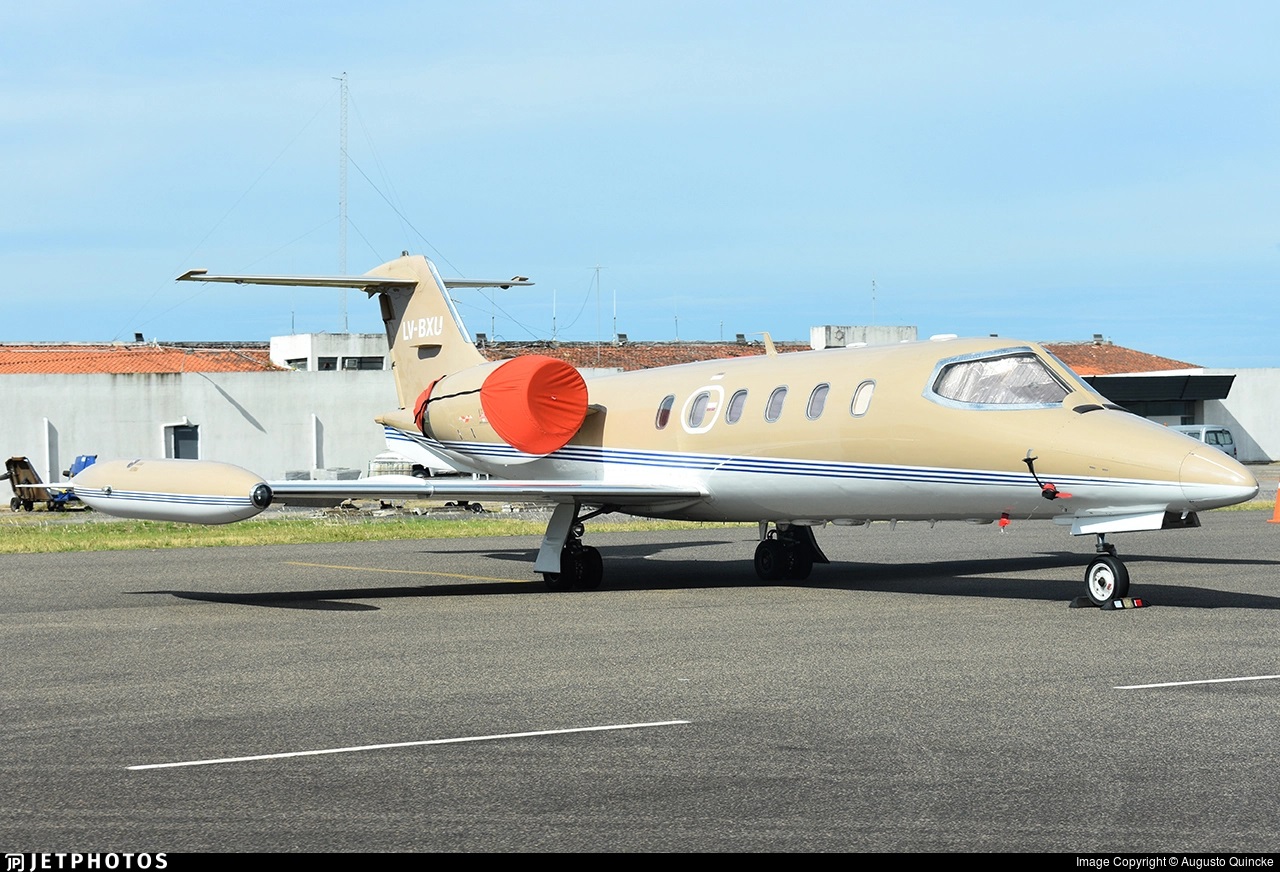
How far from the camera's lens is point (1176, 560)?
2083 cm

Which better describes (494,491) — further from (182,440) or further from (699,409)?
(182,440)

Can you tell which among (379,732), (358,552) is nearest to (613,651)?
(379,732)

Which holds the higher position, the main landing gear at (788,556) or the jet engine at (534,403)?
the jet engine at (534,403)

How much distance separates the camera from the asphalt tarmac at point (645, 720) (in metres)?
6.08

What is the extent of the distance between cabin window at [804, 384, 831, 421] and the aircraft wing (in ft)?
6.78

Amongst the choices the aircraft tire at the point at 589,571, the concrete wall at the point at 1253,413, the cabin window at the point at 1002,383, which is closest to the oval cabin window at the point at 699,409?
the aircraft tire at the point at 589,571

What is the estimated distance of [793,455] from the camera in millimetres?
16922

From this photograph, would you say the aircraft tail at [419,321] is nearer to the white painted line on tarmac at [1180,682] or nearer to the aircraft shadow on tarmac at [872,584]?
the aircraft shadow on tarmac at [872,584]

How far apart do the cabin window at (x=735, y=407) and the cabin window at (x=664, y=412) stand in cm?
114

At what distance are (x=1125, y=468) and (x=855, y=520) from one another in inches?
158

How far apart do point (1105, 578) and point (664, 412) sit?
22.4 feet

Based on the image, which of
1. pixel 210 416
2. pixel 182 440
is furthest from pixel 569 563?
pixel 182 440
